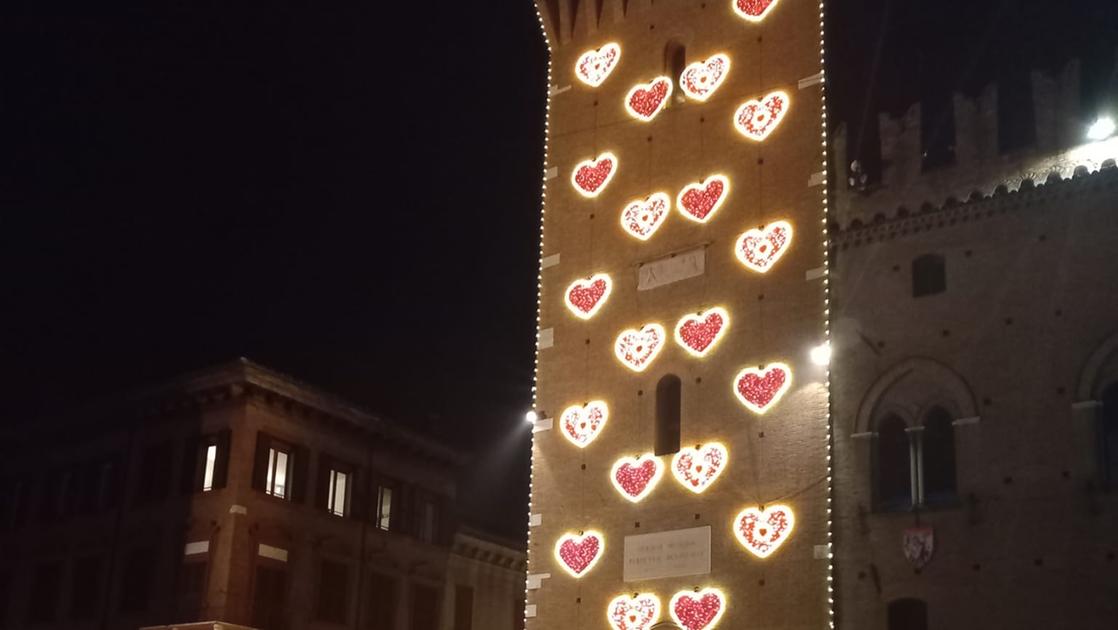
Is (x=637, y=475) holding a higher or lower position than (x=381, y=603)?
higher

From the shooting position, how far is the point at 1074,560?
27.3m

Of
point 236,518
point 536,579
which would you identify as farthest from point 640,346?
point 236,518

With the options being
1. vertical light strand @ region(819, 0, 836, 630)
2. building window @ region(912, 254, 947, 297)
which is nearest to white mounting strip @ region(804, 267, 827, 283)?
vertical light strand @ region(819, 0, 836, 630)

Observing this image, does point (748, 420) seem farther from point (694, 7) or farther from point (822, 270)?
point (694, 7)

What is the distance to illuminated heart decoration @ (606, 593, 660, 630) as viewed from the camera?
2002 cm

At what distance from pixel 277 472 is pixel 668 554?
21.9 m

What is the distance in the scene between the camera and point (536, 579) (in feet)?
70.7

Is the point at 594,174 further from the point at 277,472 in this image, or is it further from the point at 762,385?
the point at 277,472

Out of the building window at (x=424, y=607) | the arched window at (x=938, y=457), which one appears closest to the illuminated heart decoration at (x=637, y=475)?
the arched window at (x=938, y=457)

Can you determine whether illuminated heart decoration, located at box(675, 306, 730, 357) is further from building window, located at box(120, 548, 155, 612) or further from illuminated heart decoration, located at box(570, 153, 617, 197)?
building window, located at box(120, 548, 155, 612)

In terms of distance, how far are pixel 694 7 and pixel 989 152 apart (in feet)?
37.8

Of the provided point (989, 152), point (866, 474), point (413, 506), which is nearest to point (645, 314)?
point (866, 474)

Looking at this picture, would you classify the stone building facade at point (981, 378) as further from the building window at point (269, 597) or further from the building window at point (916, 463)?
the building window at point (269, 597)

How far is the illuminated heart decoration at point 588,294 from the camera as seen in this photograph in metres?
22.4
